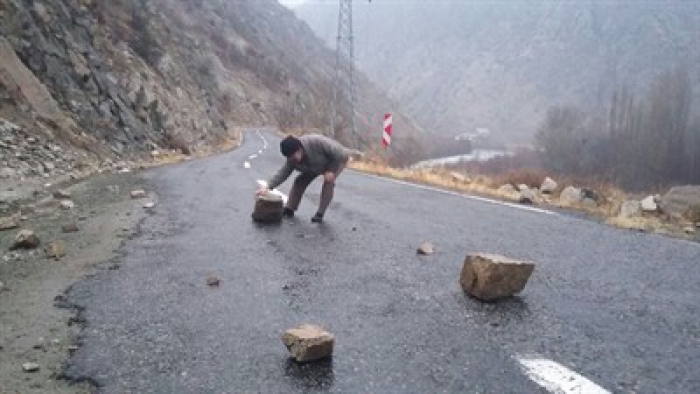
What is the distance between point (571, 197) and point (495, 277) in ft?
24.2

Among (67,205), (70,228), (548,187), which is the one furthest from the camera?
(548,187)

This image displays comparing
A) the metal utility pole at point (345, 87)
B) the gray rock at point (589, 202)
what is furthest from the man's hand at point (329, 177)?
the metal utility pole at point (345, 87)

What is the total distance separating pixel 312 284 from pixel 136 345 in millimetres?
1508

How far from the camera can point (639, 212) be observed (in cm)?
876

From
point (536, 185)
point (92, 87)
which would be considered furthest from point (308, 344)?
point (92, 87)

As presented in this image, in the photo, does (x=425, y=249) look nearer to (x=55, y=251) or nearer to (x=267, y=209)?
(x=267, y=209)

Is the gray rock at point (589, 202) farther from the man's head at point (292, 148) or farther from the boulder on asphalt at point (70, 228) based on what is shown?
the boulder on asphalt at point (70, 228)

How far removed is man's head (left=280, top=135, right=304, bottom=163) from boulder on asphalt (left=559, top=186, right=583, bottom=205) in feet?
18.5

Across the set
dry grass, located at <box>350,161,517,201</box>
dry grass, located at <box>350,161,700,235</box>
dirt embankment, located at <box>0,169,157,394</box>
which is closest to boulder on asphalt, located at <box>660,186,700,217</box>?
dry grass, located at <box>350,161,700,235</box>

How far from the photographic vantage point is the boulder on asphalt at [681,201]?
8781 millimetres

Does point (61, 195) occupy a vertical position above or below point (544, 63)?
below

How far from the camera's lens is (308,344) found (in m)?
2.88

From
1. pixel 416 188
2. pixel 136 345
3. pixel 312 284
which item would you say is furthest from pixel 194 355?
pixel 416 188

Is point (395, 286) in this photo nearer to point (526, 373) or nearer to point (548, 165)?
point (526, 373)
